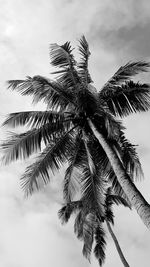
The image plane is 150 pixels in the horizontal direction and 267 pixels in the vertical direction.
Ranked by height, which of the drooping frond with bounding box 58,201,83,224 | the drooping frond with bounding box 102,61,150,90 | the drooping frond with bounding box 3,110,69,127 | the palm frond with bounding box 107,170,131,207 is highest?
the drooping frond with bounding box 102,61,150,90

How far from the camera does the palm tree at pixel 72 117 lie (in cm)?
1100

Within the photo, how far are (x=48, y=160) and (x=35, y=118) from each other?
1429 millimetres

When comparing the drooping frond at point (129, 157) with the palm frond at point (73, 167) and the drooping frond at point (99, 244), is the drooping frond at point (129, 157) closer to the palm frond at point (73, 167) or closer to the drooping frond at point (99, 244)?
the palm frond at point (73, 167)

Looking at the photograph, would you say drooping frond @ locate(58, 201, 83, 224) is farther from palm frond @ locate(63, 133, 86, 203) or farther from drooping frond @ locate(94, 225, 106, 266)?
palm frond @ locate(63, 133, 86, 203)

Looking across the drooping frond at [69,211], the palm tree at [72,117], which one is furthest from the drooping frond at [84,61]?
the drooping frond at [69,211]

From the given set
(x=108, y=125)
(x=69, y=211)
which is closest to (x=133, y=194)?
(x=108, y=125)

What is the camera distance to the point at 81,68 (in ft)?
41.3

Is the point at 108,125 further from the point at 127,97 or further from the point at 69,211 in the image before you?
the point at 69,211

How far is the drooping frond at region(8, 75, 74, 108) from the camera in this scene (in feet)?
35.7

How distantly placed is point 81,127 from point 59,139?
915mm

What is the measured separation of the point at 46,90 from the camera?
11359mm

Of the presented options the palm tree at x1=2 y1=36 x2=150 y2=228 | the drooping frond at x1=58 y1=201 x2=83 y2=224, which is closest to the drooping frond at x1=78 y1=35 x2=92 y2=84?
the palm tree at x1=2 y1=36 x2=150 y2=228

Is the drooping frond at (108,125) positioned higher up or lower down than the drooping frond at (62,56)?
lower down

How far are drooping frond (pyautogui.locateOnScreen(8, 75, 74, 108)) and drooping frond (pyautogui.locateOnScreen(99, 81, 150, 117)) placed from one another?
1.21m
